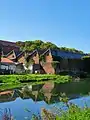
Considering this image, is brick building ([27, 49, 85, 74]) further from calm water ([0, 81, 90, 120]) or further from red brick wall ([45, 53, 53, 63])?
calm water ([0, 81, 90, 120])

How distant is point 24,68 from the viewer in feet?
270

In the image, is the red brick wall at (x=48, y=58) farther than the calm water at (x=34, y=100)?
Yes

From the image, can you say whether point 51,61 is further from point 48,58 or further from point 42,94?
point 42,94

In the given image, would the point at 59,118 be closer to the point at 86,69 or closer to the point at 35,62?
the point at 35,62

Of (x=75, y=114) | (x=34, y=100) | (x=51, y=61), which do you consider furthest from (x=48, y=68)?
(x=75, y=114)

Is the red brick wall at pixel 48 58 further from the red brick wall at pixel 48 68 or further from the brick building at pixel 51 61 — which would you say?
the red brick wall at pixel 48 68

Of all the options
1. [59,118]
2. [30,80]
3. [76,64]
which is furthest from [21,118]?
[76,64]

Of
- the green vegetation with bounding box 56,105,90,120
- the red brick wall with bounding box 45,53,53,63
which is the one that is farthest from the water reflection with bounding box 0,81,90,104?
the red brick wall with bounding box 45,53,53,63

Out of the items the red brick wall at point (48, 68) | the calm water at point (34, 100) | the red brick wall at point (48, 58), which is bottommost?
the calm water at point (34, 100)

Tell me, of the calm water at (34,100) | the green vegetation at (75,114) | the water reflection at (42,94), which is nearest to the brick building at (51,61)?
the water reflection at (42,94)

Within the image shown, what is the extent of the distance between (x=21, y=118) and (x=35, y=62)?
215 ft

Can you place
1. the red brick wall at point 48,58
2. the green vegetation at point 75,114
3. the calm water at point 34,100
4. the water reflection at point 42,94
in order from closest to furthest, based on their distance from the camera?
1. the green vegetation at point 75,114
2. the calm water at point 34,100
3. the water reflection at point 42,94
4. the red brick wall at point 48,58

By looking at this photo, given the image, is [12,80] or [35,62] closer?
[12,80]

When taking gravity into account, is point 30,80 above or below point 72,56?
below
